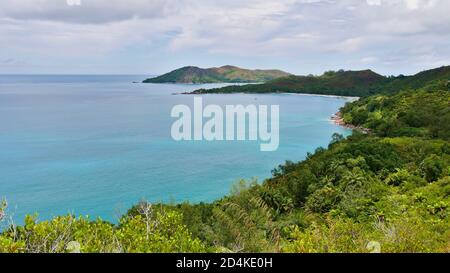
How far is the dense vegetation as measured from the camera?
6.80m

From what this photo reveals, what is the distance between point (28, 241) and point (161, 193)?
25.8 metres

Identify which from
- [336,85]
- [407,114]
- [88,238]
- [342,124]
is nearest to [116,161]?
[407,114]

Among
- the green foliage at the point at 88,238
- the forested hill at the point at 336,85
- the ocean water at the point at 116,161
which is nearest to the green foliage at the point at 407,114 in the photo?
the ocean water at the point at 116,161

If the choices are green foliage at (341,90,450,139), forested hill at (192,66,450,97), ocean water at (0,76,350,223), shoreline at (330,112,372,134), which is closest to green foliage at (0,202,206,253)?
ocean water at (0,76,350,223)

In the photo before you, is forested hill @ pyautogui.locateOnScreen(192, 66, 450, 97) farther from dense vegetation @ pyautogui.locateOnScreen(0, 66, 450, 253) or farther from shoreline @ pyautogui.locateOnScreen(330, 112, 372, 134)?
dense vegetation @ pyautogui.locateOnScreen(0, 66, 450, 253)

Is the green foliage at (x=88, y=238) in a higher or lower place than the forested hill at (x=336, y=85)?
lower

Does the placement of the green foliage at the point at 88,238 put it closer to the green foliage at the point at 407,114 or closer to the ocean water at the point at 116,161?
the ocean water at the point at 116,161

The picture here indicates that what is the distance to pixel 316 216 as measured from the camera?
65.6 feet

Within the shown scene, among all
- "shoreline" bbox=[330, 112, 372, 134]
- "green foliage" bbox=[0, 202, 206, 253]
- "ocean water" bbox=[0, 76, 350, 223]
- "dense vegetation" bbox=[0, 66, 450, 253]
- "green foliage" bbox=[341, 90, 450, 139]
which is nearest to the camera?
"green foliage" bbox=[0, 202, 206, 253]

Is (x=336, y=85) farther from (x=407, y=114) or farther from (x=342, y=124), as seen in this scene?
(x=407, y=114)

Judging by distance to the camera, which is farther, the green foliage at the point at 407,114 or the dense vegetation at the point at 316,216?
the green foliage at the point at 407,114

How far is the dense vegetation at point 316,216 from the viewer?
680 cm
